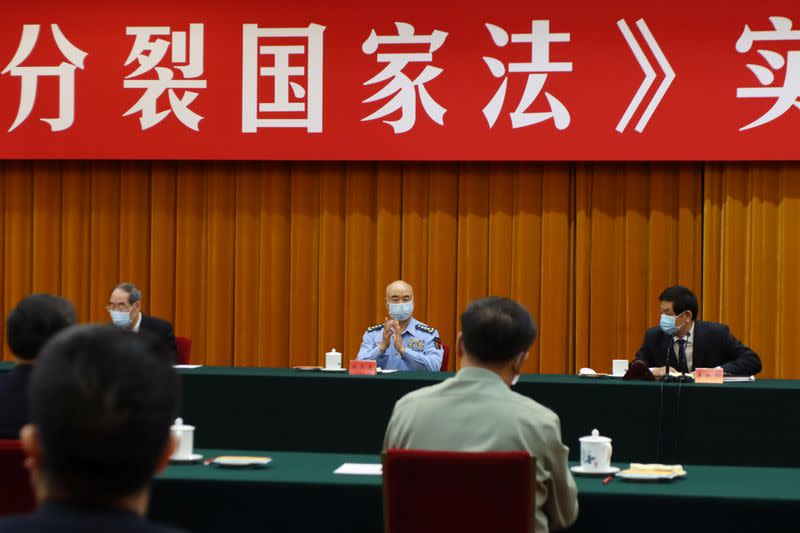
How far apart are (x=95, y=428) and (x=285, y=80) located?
5352 mm

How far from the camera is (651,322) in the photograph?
6074 mm

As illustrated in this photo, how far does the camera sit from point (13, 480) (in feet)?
7.32

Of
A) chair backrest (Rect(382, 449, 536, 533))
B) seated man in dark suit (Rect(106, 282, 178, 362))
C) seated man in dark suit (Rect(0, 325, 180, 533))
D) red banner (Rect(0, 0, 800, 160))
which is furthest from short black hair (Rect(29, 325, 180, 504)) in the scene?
red banner (Rect(0, 0, 800, 160))

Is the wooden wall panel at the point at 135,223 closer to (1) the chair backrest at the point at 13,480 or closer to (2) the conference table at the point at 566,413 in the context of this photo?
(2) the conference table at the point at 566,413

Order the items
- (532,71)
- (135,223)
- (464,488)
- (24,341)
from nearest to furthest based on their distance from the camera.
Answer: (464,488)
(24,341)
(532,71)
(135,223)

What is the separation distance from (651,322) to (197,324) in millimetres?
2671

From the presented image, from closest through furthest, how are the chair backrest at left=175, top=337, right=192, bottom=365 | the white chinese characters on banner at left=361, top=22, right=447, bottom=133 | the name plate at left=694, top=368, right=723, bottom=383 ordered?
the name plate at left=694, top=368, right=723, bottom=383 < the chair backrest at left=175, top=337, right=192, bottom=365 < the white chinese characters on banner at left=361, top=22, right=447, bottom=133

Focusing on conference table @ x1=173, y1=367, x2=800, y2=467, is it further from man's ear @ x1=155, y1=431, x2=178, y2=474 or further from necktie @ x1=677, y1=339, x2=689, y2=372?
man's ear @ x1=155, y1=431, x2=178, y2=474

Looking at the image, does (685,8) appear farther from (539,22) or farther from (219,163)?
(219,163)

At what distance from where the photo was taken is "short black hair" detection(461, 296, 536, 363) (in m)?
2.42

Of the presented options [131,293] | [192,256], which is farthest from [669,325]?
[192,256]

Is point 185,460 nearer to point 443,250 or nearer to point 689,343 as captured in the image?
point 689,343

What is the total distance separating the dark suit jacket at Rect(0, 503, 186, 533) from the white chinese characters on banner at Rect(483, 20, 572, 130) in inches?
205

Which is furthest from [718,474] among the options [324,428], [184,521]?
[324,428]
